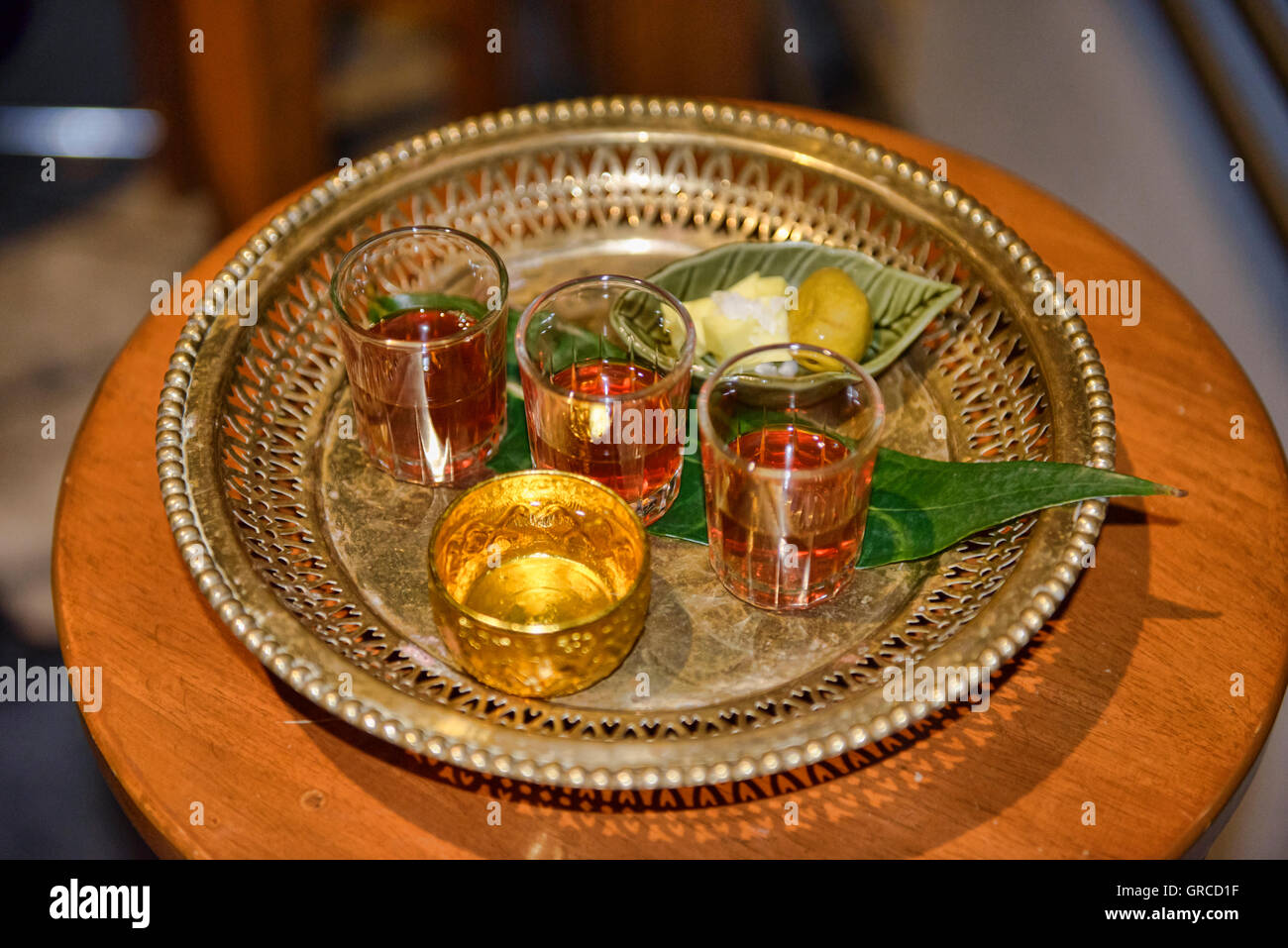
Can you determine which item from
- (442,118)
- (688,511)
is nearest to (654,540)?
(688,511)

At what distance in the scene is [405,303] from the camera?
2.95 feet

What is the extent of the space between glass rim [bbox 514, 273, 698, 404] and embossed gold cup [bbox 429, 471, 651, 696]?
0.17 ft

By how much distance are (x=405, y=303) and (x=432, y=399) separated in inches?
4.4

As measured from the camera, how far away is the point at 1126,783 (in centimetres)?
73

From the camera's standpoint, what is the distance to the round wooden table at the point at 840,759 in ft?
2.33

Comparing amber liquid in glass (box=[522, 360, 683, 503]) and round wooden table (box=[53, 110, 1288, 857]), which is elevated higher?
amber liquid in glass (box=[522, 360, 683, 503])

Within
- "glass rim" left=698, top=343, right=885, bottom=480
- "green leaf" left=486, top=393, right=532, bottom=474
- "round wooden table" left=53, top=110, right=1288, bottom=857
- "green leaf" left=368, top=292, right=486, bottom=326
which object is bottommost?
"round wooden table" left=53, top=110, right=1288, bottom=857

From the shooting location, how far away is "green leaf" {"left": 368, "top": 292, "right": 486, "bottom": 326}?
90 centimetres

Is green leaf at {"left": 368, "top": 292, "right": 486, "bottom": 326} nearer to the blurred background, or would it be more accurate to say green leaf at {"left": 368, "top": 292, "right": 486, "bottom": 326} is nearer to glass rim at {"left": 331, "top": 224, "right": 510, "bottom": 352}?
glass rim at {"left": 331, "top": 224, "right": 510, "bottom": 352}

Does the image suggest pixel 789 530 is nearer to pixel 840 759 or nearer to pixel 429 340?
pixel 840 759

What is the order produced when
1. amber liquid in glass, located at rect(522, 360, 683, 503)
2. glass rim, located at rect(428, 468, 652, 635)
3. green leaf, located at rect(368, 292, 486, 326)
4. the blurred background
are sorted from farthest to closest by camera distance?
the blurred background
green leaf, located at rect(368, 292, 486, 326)
amber liquid in glass, located at rect(522, 360, 683, 503)
glass rim, located at rect(428, 468, 652, 635)

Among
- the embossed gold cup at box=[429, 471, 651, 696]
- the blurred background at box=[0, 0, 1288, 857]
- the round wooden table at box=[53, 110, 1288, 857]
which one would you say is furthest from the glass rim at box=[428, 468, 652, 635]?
the blurred background at box=[0, 0, 1288, 857]

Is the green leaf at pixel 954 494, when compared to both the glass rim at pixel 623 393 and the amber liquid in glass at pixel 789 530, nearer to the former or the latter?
the amber liquid in glass at pixel 789 530

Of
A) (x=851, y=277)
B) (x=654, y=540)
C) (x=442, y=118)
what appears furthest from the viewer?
(x=442, y=118)
